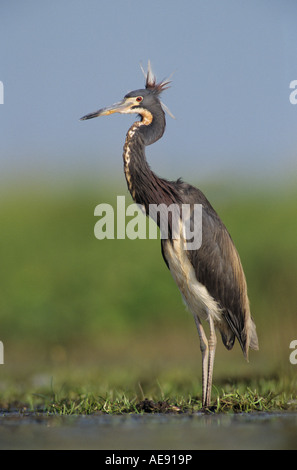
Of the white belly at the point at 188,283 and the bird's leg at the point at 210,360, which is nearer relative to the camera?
the bird's leg at the point at 210,360

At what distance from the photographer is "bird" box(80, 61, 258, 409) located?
693 cm

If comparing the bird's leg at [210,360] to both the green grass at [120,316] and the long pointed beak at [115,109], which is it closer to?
the green grass at [120,316]

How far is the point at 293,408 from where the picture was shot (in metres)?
6.64

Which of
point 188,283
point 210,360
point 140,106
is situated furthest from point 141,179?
point 210,360

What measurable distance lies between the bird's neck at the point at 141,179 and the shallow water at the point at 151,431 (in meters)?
1.76

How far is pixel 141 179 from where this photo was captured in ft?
22.9

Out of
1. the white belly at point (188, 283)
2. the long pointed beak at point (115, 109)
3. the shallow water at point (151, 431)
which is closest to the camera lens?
the shallow water at point (151, 431)

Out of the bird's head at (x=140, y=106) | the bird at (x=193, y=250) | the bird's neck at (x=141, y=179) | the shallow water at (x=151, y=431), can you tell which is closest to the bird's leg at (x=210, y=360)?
the bird at (x=193, y=250)

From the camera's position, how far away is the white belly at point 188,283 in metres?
6.90

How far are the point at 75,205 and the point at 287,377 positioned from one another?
7997 millimetres

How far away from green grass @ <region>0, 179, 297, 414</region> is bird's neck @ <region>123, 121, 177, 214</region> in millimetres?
1533

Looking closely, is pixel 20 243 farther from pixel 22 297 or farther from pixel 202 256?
pixel 202 256

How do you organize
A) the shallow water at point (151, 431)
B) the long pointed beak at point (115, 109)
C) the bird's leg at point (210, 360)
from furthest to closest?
the long pointed beak at point (115, 109) → the bird's leg at point (210, 360) → the shallow water at point (151, 431)

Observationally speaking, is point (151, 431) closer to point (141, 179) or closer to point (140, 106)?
point (141, 179)
